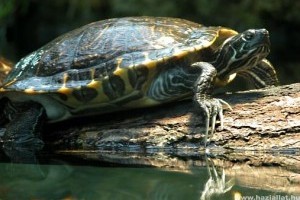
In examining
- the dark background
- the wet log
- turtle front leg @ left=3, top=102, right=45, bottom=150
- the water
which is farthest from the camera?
the dark background

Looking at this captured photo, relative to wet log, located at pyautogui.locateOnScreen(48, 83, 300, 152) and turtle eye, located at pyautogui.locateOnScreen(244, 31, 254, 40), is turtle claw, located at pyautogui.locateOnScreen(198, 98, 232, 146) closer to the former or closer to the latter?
wet log, located at pyautogui.locateOnScreen(48, 83, 300, 152)

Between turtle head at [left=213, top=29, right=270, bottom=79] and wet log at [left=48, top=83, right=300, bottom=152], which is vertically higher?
turtle head at [left=213, top=29, right=270, bottom=79]

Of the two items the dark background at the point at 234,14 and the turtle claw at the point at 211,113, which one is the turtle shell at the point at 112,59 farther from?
the dark background at the point at 234,14

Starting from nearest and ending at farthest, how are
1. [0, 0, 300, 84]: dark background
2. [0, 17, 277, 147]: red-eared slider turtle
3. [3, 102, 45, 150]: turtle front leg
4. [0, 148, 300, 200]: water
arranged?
1. [0, 148, 300, 200]: water
2. [0, 17, 277, 147]: red-eared slider turtle
3. [3, 102, 45, 150]: turtle front leg
4. [0, 0, 300, 84]: dark background

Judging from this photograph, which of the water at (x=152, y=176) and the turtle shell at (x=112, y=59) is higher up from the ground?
the turtle shell at (x=112, y=59)

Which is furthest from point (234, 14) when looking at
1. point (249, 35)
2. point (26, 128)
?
point (26, 128)

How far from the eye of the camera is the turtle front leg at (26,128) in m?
4.39

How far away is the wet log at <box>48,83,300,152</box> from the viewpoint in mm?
3775

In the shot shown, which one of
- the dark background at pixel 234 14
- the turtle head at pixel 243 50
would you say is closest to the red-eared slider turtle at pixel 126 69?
the turtle head at pixel 243 50

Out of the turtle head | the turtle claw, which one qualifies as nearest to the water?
the turtle claw

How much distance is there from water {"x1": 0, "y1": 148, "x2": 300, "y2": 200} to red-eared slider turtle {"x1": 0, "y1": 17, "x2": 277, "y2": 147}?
0.39m

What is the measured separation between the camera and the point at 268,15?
18359 mm

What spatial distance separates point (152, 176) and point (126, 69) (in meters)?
1.00

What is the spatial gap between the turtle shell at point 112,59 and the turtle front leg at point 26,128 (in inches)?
9.3
